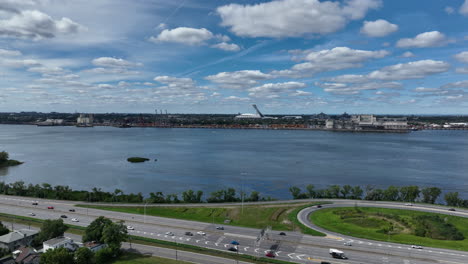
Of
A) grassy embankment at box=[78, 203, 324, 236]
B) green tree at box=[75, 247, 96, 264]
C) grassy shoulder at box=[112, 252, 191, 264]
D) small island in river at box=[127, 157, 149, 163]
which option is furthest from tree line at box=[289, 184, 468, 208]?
small island in river at box=[127, 157, 149, 163]

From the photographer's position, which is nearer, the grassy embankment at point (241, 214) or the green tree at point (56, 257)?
the green tree at point (56, 257)

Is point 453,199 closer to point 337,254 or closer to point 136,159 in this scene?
point 337,254

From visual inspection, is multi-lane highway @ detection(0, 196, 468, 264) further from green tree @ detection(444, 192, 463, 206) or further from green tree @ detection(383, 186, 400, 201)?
green tree @ detection(383, 186, 400, 201)

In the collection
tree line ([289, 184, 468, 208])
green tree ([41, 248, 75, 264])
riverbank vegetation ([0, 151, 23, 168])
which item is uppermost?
tree line ([289, 184, 468, 208])

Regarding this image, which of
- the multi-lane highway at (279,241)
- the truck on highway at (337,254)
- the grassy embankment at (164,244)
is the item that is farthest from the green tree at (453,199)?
the grassy embankment at (164,244)

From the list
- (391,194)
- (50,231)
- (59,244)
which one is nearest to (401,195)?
(391,194)

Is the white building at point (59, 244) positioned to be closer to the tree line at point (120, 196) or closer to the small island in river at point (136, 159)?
the tree line at point (120, 196)
